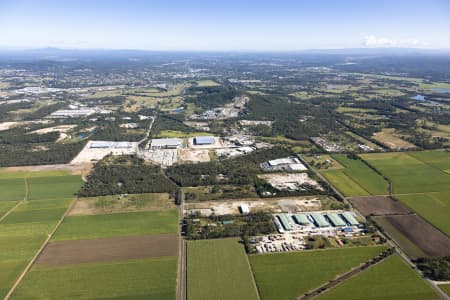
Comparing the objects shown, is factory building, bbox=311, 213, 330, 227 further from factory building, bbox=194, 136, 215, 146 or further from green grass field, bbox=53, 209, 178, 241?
factory building, bbox=194, 136, 215, 146

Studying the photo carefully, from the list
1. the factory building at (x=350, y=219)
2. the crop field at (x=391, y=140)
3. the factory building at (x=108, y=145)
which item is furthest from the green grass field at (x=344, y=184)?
the factory building at (x=108, y=145)

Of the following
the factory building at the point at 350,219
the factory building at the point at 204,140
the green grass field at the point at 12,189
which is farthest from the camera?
the factory building at the point at 204,140

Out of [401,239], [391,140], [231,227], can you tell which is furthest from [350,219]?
[391,140]

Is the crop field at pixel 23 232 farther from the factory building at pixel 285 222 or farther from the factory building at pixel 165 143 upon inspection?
the factory building at pixel 285 222

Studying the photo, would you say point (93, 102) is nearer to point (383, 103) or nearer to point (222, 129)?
point (222, 129)

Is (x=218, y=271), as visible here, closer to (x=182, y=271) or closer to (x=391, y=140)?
(x=182, y=271)

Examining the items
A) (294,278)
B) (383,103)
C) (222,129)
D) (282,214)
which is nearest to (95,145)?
(222,129)

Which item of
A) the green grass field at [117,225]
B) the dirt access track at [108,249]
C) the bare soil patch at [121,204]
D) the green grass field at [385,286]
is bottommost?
the green grass field at [385,286]

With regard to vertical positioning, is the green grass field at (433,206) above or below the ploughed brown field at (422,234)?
above
